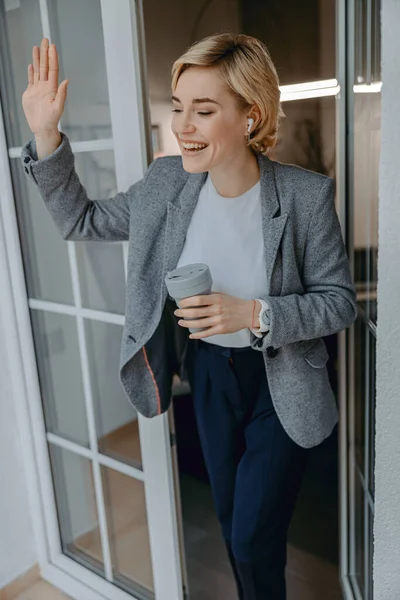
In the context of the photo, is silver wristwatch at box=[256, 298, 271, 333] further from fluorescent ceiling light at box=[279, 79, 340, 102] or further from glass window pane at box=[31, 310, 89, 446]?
fluorescent ceiling light at box=[279, 79, 340, 102]

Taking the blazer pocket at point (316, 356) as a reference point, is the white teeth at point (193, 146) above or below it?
above

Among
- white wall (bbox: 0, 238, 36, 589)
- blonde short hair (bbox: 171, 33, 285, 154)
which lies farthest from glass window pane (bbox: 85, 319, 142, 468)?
blonde short hair (bbox: 171, 33, 285, 154)

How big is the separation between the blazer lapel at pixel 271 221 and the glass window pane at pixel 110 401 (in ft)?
2.27

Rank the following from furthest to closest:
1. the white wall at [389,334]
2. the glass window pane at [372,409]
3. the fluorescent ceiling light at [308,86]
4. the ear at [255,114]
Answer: the fluorescent ceiling light at [308,86]
the glass window pane at [372,409]
the ear at [255,114]
the white wall at [389,334]

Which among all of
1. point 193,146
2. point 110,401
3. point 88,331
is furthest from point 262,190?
point 110,401

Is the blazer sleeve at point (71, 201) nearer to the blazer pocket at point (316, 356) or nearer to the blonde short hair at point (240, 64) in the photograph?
the blonde short hair at point (240, 64)

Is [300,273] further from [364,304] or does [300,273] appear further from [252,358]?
[364,304]

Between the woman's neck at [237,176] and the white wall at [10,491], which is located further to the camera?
the white wall at [10,491]

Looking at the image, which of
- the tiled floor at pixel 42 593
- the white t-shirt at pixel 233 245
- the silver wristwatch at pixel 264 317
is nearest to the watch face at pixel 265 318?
the silver wristwatch at pixel 264 317

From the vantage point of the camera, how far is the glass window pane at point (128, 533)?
1.84 metres

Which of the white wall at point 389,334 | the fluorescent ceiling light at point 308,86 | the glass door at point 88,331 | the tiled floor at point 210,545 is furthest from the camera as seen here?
the fluorescent ceiling light at point 308,86

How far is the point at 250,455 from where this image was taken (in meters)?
1.34

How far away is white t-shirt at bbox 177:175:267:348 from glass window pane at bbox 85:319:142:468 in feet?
1.94

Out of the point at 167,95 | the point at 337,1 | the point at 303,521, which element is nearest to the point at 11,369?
the point at 303,521
